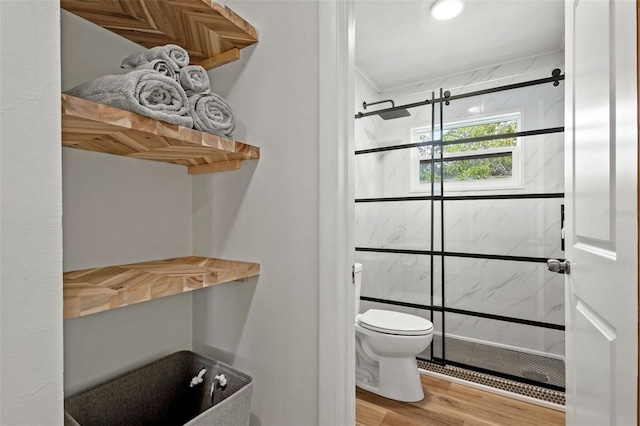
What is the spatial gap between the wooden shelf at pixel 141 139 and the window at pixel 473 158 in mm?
1711

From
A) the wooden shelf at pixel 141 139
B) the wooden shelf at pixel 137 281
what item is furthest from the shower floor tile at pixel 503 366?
the wooden shelf at pixel 141 139

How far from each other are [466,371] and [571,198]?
1.48 metres

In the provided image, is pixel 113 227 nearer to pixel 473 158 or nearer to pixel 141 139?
pixel 141 139

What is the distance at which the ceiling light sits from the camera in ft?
6.07

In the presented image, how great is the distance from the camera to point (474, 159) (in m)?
2.33

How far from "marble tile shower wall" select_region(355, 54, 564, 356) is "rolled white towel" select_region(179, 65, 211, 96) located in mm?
1749

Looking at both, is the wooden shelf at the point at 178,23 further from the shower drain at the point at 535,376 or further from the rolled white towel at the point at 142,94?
the shower drain at the point at 535,376

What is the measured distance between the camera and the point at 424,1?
6.08 feet

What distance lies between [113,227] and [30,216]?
588mm

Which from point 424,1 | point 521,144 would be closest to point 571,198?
point 521,144

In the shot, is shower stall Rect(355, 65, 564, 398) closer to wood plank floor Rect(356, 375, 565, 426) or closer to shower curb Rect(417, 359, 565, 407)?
shower curb Rect(417, 359, 565, 407)

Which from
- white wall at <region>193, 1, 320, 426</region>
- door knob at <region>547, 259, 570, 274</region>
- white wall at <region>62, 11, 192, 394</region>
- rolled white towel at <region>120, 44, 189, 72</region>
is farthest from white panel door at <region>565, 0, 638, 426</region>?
white wall at <region>62, 11, 192, 394</region>

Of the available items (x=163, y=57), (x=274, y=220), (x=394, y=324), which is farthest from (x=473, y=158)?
(x=163, y=57)

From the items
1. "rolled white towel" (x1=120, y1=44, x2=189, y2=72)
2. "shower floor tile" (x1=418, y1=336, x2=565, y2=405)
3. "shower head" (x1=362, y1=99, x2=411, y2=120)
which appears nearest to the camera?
"rolled white towel" (x1=120, y1=44, x2=189, y2=72)
